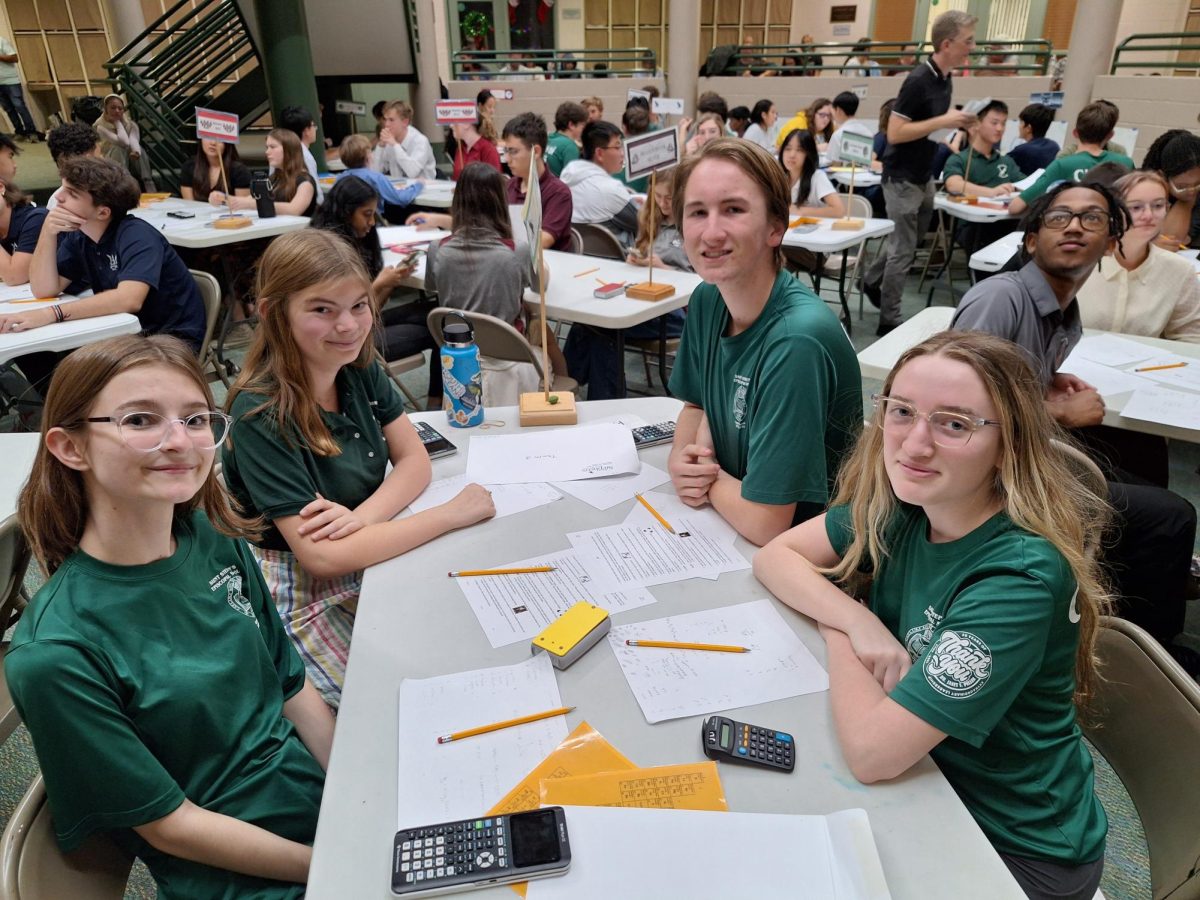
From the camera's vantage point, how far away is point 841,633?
47.7 inches

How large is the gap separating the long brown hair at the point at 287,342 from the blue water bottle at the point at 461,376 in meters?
0.43

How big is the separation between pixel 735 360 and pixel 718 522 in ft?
1.18

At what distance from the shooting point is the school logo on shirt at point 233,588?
3.95 feet

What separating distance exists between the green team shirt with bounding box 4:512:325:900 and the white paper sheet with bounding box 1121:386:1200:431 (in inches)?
90.1

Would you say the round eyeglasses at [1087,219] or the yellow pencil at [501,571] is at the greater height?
the round eyeglasses at [1087,219]

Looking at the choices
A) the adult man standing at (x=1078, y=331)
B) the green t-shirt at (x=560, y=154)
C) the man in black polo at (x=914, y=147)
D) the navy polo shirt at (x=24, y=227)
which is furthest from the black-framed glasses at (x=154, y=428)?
the green t-shirt at (x=560, y=154)

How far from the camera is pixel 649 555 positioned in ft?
4.84

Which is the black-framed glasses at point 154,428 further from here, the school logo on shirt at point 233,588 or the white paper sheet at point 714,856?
the white paper sheet at point 714,856

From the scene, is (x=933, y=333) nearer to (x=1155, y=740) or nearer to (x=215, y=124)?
(x=1155, y=740)

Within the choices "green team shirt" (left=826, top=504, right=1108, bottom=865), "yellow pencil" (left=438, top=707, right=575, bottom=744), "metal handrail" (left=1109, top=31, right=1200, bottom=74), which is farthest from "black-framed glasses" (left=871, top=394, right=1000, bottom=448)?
"metal handrail" (left=1109, top=31, right=1200, bottom=74)

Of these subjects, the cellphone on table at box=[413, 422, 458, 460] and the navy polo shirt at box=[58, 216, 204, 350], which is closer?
the cellphone on table at box=[413, 422, 458, 460]

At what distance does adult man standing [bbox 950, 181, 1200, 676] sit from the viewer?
198 centimetres

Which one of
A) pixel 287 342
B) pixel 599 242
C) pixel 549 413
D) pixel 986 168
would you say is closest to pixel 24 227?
pixel 599 242

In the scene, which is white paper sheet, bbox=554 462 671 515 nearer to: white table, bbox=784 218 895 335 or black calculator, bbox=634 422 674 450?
black calculator, bbox=634 422 674 450
